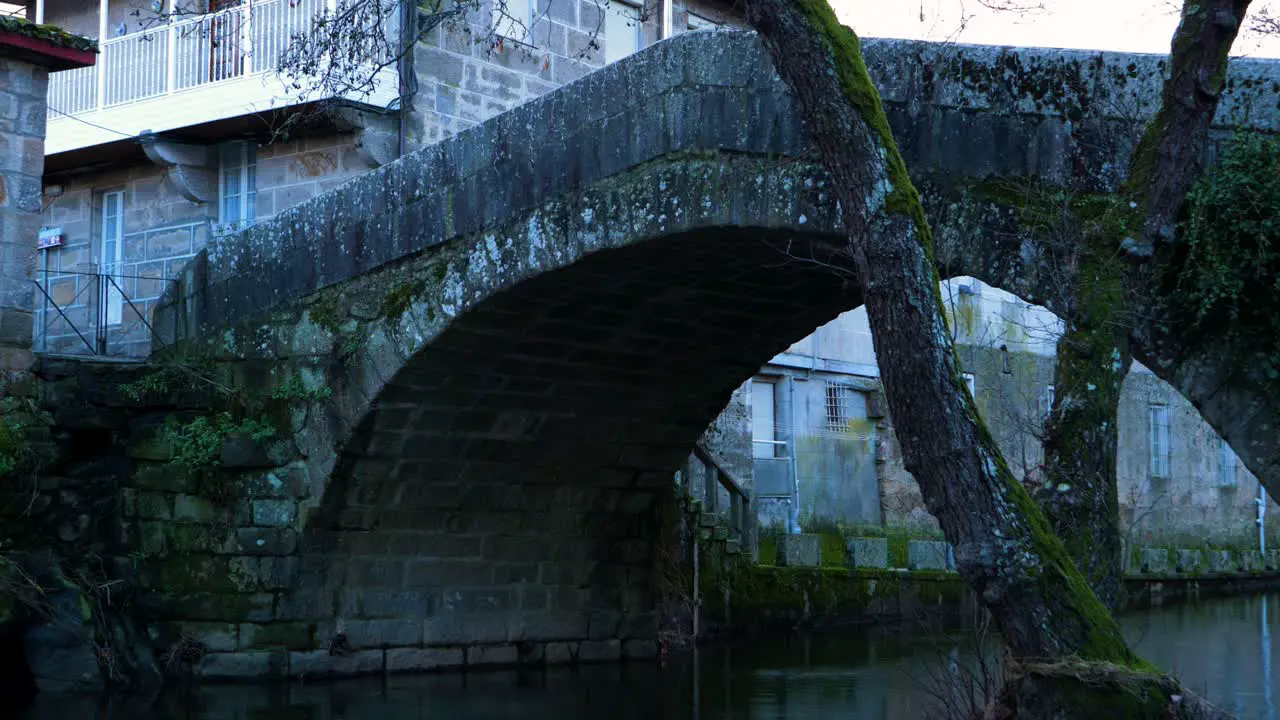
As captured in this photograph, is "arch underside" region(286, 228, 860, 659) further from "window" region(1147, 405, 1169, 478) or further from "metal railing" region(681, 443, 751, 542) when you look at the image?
"window" region(1147, 405, 1169, 478)

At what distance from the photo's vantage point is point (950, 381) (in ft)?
16.0

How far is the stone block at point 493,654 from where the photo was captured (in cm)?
1004

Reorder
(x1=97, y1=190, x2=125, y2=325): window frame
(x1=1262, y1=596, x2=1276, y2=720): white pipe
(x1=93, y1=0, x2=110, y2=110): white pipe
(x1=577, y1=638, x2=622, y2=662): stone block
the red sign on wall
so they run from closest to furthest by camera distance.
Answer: (x1=1262, y1=596, x2=1276, y2=720): white pipe, (x1=577, y1=638, x2=622, y2=662): stone block, (x1=93, y1=0, x2=110, y2=110): white pipe, (x1=97, y1=190, x2=125, y2=325): window frame, the red sign on wall

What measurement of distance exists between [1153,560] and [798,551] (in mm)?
7189

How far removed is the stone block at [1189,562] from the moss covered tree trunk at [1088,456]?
15.7 meters

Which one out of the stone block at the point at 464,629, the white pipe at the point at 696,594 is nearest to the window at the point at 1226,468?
the white pipe at the point at 696,594

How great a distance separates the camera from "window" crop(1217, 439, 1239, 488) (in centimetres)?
2209

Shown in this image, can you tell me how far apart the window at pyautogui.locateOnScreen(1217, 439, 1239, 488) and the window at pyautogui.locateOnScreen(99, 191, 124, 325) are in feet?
52.1

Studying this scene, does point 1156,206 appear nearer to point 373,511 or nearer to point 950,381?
point 950,381

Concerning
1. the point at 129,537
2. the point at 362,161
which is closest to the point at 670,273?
the point at 129,537

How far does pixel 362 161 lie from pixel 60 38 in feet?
10.1

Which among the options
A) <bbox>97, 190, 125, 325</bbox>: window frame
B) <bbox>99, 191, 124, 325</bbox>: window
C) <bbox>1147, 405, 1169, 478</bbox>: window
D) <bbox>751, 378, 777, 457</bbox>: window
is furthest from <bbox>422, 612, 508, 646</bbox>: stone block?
<bbox>1147, 405, 1169, 478</bbox>: window

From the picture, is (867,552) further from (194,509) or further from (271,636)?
(194,509)

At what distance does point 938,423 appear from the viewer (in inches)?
191
